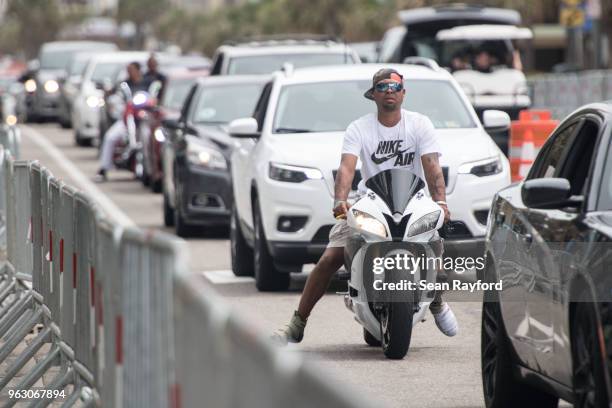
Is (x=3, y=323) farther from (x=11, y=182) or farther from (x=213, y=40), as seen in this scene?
(x=213, y=40)

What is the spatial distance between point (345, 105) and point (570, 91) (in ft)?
68.8

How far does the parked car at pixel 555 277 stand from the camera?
6711 mm

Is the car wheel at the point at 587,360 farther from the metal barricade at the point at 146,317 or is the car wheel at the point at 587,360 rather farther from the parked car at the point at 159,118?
the parked car at the point at 159,118

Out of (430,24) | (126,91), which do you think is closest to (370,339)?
(126,91)

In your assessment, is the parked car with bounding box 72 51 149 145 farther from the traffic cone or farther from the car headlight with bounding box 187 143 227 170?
the traffic cone

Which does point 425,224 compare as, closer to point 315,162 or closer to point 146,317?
point 315,162

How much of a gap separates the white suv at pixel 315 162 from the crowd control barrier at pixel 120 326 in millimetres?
2434

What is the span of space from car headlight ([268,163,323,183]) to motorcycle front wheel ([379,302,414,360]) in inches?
125

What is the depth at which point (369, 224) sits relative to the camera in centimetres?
996

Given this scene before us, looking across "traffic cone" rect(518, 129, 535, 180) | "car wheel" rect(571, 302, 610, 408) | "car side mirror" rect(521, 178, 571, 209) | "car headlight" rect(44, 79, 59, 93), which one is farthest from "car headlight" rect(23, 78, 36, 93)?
"car wheel" rect(571, 302, 610, 408)

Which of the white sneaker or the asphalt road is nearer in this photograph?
the asphalt road

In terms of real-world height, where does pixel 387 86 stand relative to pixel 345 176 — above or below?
above

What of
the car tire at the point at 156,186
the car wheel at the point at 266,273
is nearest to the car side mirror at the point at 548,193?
the car wheel at the point at 266,273

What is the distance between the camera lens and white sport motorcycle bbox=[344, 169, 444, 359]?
392 inches
